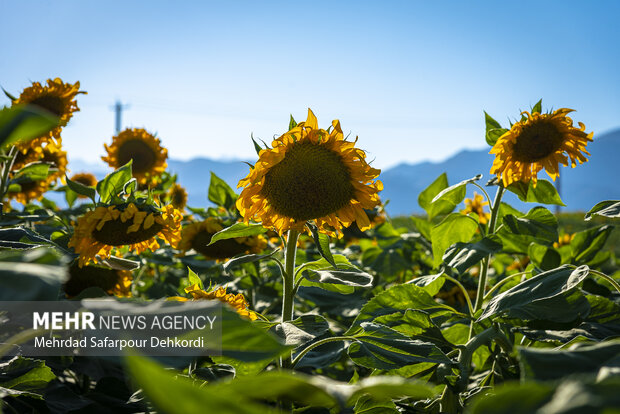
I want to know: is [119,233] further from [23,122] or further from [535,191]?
[535,191]

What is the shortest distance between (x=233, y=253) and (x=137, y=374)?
163 centimetres

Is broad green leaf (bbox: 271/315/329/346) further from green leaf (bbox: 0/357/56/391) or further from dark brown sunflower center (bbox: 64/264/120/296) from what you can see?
dark brown sunflower center (bbox: 64/264/120/296)

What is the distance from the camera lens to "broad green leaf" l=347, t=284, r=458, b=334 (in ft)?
3.61

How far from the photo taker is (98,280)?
150 centimetres

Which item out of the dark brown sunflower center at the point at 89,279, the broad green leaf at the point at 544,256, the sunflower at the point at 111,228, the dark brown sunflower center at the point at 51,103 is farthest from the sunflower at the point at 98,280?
the broad green leaf at the point at 544,256

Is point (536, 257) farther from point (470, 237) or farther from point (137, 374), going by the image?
point (137, 374)

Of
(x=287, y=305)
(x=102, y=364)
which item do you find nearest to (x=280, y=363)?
(x=287, y=305)

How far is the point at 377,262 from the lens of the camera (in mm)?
1991

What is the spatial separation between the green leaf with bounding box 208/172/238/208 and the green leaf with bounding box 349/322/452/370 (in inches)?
44.6

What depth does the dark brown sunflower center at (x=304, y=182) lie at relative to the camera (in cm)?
110

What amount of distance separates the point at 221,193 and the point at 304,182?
0.88 metres

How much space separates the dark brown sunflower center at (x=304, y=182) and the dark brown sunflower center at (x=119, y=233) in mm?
366

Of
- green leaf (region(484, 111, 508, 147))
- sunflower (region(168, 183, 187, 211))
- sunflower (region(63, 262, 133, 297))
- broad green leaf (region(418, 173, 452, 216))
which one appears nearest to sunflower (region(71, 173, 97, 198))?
sunflower (region(168, 183, 187, 211))

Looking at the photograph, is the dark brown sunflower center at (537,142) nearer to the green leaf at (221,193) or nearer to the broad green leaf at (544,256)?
the broad green leaf at (544,256)
